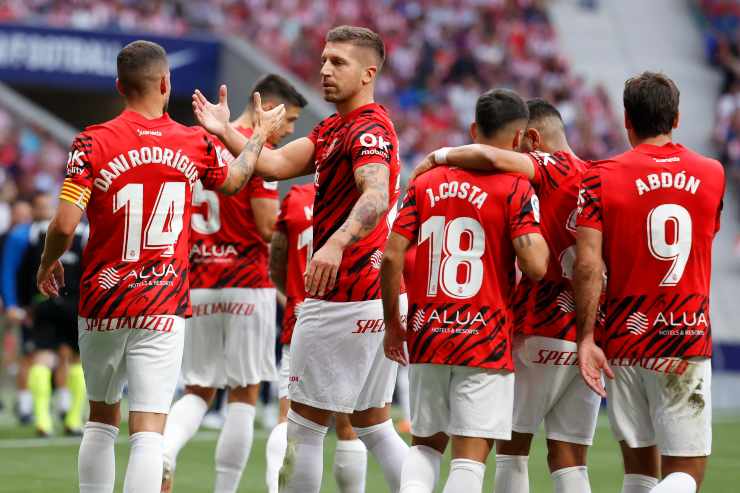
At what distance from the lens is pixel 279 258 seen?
827 centimetres

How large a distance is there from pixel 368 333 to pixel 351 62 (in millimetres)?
1347

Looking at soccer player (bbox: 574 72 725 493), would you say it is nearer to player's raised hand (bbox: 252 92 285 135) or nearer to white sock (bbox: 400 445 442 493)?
white sock (bbox: 400 445 442 493)

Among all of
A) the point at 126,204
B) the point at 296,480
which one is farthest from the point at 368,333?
the point at 126,204

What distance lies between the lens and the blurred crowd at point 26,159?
17734 millimetres

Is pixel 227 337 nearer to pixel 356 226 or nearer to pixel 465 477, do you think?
pixel 356 226

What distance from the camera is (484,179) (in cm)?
581

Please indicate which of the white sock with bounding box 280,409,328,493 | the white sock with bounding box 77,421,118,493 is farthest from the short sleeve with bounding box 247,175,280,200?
the white sock with bounding box 77,421,118,493

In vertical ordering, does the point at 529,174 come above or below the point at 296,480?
above

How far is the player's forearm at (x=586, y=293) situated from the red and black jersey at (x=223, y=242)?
296 cm

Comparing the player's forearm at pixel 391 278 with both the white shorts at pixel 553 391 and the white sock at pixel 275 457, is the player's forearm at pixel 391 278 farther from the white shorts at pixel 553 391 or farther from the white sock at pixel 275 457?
the white sock at pixel 275 457

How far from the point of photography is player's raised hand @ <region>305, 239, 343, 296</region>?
562 centimetres

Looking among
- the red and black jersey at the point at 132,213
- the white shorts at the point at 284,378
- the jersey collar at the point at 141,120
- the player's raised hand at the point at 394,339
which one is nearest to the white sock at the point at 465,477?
the player's raised hand at the point at 394,339

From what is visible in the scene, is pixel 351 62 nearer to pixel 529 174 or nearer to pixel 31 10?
pixel 529 174

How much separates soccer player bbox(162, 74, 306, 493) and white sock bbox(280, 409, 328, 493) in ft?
5.89
